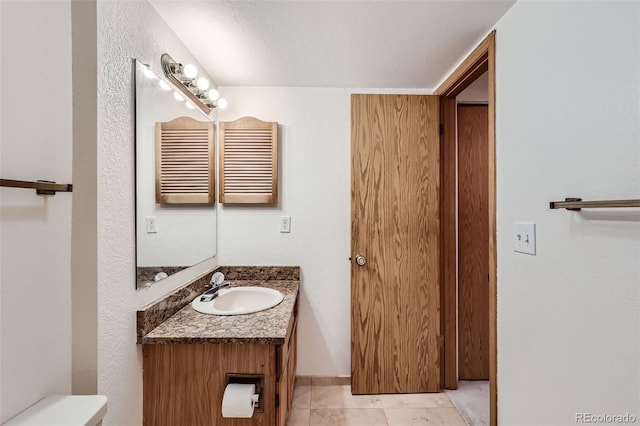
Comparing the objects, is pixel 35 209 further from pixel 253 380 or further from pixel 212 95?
pixel 212 95

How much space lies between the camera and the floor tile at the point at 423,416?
5.81 ft

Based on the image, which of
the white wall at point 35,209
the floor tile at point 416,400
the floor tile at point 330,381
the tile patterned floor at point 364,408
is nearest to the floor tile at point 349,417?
the tile patterned floor at point 364,408

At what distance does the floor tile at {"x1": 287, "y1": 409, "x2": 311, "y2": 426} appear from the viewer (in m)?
1.76

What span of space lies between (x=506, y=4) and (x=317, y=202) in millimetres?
1489

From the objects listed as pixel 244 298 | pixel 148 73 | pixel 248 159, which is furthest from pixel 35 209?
pixel 248 159

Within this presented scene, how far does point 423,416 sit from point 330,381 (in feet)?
2.16

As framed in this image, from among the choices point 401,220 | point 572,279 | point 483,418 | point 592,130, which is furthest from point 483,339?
point 592,130

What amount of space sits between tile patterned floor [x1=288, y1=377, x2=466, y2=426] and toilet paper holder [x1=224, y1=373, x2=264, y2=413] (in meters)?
0.71

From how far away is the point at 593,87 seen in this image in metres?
0.92

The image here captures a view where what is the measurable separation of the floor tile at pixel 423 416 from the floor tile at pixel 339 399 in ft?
0.39

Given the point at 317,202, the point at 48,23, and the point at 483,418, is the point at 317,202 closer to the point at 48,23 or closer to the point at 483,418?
the point at 48,23

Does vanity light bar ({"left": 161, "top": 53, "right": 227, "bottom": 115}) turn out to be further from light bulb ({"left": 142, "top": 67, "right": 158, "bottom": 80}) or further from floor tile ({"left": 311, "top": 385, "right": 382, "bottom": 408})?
floor tile ({"left": 311, "top": 385, "right": 382, "bottom": 408})

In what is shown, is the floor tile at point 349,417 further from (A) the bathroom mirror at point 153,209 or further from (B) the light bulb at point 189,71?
(B) the light bulb at point 189,71

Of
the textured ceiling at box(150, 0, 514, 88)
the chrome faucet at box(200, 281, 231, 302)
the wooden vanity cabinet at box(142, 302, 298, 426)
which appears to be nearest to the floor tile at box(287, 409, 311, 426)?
the wooden vanity cabinet at box(142, 302, 298, 426)
